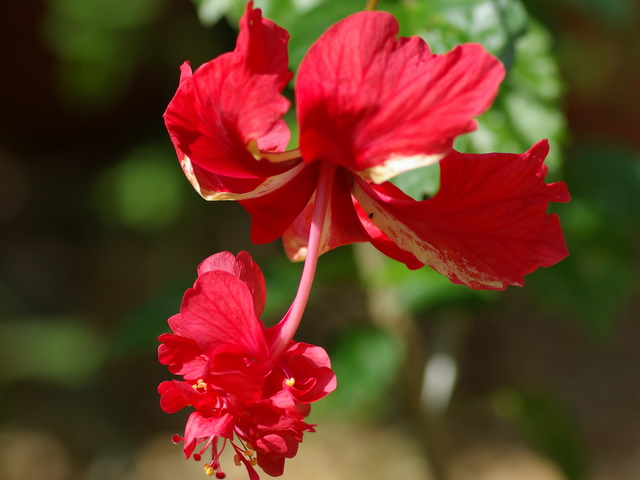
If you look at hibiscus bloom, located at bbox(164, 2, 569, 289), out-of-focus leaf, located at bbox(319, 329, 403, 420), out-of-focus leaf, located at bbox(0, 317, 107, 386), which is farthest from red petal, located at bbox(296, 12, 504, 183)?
out-of-focus leaf, located at bbox(0, 317, 107, 386)

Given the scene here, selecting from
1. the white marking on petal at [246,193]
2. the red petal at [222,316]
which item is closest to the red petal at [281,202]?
the white marking on petal at [246,193]

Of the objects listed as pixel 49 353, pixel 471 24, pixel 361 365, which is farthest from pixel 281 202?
pixel 49 353

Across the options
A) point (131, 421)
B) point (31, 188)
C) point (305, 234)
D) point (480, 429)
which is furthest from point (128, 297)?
point (305, 234)

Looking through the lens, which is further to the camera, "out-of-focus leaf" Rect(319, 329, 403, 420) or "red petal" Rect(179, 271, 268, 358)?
"out-of-focus leaf" Rect(319, 329, 403, 420)

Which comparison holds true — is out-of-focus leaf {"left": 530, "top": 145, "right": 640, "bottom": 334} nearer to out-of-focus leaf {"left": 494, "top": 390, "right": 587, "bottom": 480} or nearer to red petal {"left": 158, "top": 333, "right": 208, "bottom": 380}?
out-of-focus leaf {"left": 494, "top": 390, "right": 587, "bottom": 480}

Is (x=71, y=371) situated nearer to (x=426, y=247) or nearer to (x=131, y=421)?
(x=131, y=421)

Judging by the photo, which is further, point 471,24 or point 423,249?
point 471,24

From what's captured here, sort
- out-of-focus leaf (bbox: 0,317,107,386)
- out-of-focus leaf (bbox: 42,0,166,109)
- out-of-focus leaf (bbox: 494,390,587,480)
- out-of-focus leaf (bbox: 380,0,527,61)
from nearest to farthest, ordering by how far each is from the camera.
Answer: out-of-focus leaf (bbox: 380,0,527,61), out-of-focus leaf (bbox: 494,390,587,480), out-of-focus leaf (bbox: 42,0,166,109), out-of-focus leaf (bbox: 0,317,107,386)

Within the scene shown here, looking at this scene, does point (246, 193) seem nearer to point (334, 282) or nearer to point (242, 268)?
point (242, 268)
